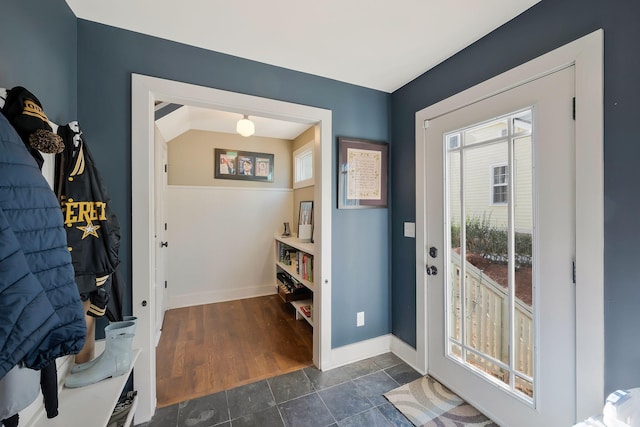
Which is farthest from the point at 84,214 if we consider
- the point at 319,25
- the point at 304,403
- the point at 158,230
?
the point at 304,403

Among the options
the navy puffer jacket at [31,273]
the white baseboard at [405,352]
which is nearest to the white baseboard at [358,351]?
the white baseboard at [405,352]

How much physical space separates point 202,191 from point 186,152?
1.75 feet

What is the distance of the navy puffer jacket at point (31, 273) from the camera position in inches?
21.7

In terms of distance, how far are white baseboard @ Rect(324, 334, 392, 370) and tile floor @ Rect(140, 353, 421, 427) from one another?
7cm

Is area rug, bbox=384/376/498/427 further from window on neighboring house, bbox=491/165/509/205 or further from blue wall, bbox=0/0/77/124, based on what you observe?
blue wall, bbox=0/0/77/124

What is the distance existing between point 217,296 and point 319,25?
3.26 meters

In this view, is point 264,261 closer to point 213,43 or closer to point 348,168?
point 348,168

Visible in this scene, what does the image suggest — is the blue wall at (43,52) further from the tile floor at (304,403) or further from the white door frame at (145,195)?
the tile floor at (304,403)

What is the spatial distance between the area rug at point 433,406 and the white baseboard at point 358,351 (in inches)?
16.5

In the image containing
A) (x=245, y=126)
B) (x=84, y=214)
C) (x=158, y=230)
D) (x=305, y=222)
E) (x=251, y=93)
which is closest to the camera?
(x=84, y=214)

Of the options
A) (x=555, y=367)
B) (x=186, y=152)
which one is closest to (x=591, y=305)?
(x=555, y=367)

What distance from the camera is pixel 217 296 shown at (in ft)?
11.3

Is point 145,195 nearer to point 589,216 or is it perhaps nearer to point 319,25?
point 319,25

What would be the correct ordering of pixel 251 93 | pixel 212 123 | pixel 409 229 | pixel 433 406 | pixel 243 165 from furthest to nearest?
1. pixel 243 165
2. pixel 212 123
3. pixel 409 229
4. pixel 251 93
5. pixel 433 406
